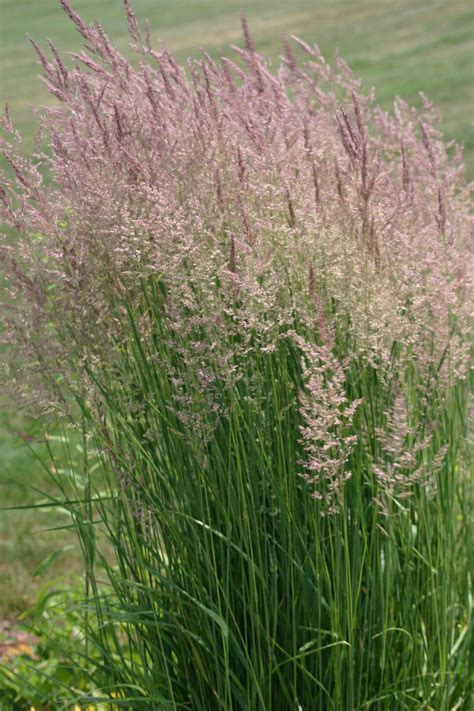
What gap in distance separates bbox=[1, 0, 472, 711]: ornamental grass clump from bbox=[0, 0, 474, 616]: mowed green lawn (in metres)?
2.28

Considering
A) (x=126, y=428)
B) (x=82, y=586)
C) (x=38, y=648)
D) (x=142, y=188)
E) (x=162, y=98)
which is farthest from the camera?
(x=82, y=586)

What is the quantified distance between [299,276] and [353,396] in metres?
0.34

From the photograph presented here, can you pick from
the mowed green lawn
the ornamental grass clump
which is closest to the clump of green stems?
the ornamental grass clump

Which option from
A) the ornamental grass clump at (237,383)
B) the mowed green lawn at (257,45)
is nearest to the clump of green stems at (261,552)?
the ornamental grass clump at (237,383)

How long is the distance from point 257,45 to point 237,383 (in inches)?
726

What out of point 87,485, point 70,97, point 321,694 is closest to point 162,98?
point 70,97

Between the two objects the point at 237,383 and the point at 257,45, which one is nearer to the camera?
the point at 237,383

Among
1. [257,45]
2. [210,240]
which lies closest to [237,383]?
[210,240]

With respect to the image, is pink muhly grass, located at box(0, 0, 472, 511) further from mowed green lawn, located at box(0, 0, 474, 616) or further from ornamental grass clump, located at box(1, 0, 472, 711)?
mowed green lawn, located at box(0, 0, 474, 616)

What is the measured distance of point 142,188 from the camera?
2244mm

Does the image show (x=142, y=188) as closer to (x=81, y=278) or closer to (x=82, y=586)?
(x=81, y=278)

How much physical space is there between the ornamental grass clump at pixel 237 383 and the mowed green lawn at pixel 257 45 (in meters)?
2.28

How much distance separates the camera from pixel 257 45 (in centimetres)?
1977

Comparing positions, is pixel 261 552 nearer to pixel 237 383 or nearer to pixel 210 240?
pixel 237 383
